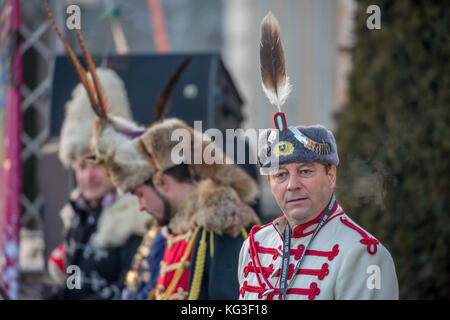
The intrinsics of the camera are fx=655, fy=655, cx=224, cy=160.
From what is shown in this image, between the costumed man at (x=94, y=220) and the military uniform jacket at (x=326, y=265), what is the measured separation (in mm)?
1659

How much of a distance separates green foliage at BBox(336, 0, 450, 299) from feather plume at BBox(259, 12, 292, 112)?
2031mm

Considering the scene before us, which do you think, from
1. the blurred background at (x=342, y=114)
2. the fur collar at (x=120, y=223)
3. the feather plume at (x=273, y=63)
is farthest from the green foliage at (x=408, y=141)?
the feather plume at (x=273, y=63)

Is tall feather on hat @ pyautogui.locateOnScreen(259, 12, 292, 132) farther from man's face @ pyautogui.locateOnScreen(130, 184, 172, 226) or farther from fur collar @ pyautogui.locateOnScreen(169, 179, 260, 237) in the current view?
man's face @ pyautogui.locateOnScreen(130, 184, 172, 226)

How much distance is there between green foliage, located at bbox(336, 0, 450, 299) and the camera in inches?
163

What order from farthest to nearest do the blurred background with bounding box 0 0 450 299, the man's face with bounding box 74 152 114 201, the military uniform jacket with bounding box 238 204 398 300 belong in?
the blurred background with bounding box 0 0 450 299 < the man's face with bounding box 74 152 114 201 < the military uniform jacket with bounding box 238 204 398 300

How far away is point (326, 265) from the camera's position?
1.79 metres

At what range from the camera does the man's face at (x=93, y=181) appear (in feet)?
12.4

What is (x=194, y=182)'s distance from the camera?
2777 mm

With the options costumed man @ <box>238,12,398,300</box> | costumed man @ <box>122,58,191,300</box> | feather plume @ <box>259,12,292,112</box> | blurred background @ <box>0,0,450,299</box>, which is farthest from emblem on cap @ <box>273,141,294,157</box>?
blurred background @ <box>0,0,450,299</box>

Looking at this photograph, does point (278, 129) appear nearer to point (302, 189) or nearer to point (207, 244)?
point (302, 189)

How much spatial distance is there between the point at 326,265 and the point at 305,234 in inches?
5.0
